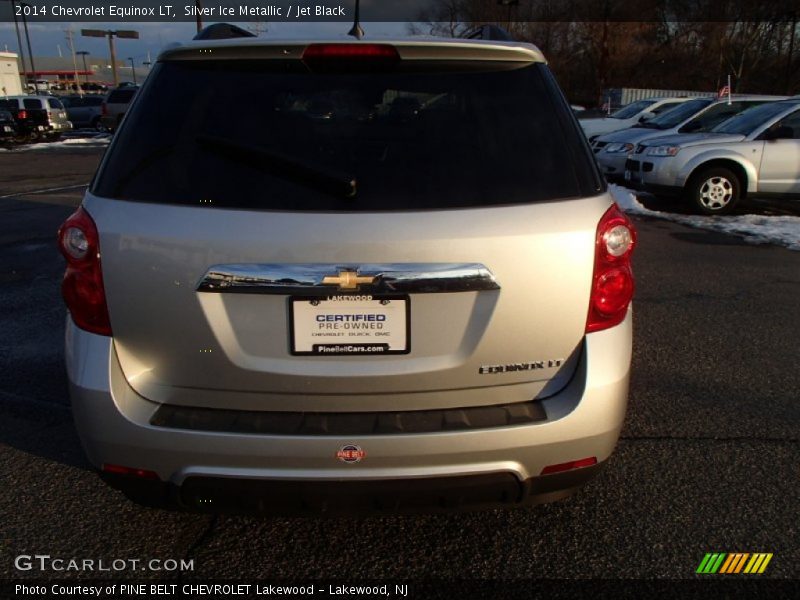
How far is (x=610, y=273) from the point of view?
6.93ft

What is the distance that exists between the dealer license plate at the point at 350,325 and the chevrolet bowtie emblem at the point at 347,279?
0.04 m

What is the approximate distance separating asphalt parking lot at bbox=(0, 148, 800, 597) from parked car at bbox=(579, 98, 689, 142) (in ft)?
44.2

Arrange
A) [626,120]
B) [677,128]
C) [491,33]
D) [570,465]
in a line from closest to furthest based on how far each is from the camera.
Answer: [570,465] < [491,33] < [677,128] < [626,120]

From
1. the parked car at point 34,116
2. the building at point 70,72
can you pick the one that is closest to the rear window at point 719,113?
the parked car at point 34,116

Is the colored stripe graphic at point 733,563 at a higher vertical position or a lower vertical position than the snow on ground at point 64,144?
→ higher

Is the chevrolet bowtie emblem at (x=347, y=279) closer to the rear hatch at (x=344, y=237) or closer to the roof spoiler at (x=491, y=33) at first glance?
the rear hatch at (x=344, y=237)

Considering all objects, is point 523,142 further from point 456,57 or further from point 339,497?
point 339,497

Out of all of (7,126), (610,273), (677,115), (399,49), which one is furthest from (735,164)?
(7,126)

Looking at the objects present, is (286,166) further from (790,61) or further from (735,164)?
(790,61)

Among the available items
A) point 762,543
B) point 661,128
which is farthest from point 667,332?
point 661,128

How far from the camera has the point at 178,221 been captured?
1957mm

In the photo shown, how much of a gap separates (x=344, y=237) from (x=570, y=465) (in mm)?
1051

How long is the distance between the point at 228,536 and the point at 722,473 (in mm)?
2194

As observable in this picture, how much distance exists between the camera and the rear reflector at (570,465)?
2094 millimetres
